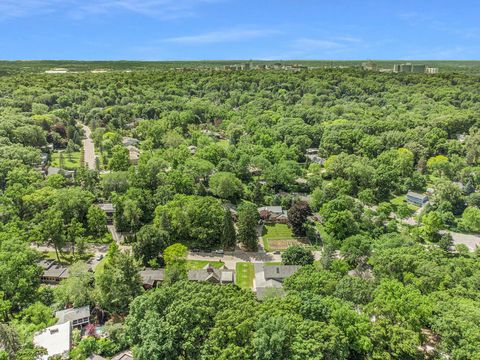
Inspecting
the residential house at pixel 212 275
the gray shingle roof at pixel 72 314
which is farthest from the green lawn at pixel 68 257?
the residential house at pixel 212 275

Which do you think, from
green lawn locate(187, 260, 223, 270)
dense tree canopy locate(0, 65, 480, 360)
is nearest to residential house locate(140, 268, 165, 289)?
dense tree canopy locate(0, 65, 480, 360)

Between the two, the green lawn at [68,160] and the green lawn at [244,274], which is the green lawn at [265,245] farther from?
the green lawn at [68,160]

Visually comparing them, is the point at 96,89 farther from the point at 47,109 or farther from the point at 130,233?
Answer: the point at 130,233

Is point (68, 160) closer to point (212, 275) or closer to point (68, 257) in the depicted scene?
point (68, 257)

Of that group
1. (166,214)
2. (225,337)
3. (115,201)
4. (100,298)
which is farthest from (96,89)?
(225,337)

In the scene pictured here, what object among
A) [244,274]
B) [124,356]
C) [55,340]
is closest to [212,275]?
[244,274]
